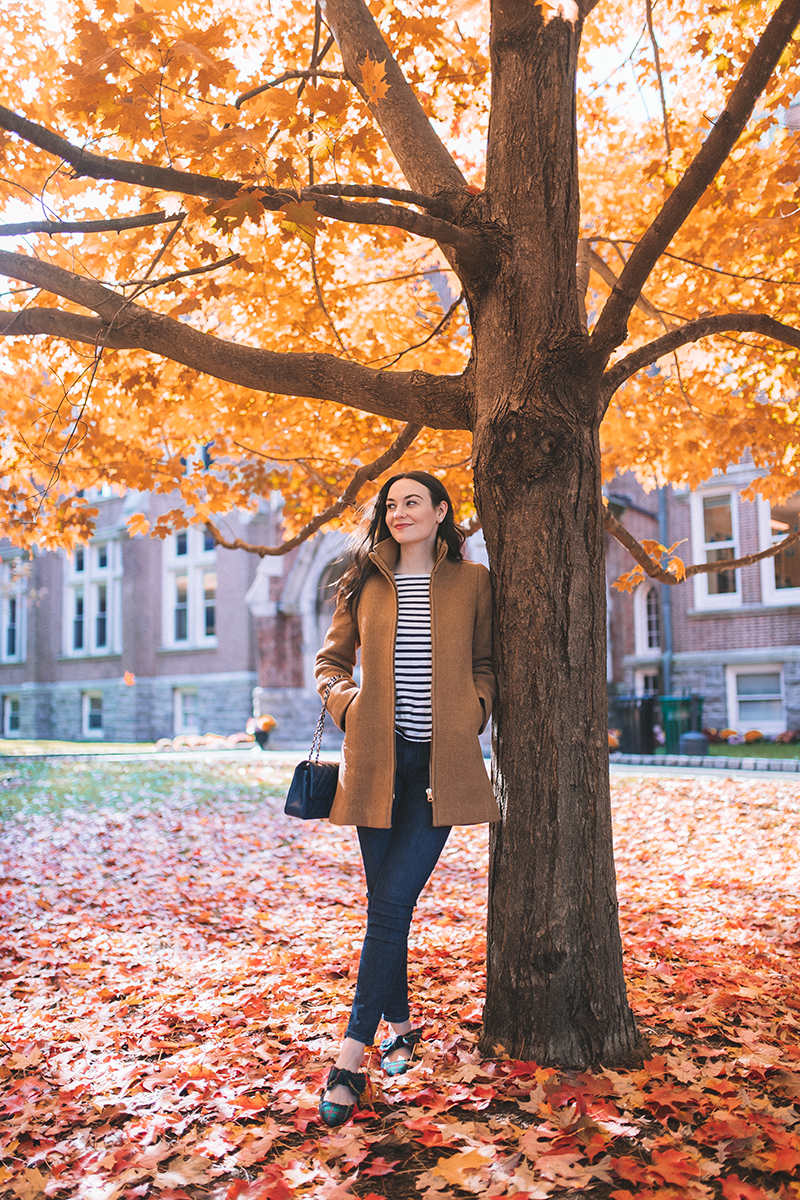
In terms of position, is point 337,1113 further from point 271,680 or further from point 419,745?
point 271,680

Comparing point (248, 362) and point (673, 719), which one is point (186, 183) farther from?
point (673, 719)

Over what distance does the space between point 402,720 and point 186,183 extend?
2036 mm

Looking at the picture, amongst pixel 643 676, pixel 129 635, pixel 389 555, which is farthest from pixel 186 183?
pixel 129 635

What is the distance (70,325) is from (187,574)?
23323 millimetres

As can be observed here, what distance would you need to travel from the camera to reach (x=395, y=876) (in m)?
3.04

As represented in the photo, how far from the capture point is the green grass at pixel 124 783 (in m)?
11.7

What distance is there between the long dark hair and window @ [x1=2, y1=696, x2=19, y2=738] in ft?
101

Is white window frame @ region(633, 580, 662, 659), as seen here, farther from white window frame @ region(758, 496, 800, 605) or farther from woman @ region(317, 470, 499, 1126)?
woman @ region(317, 470, 499, 1126)

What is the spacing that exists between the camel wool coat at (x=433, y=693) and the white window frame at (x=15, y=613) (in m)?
30.1

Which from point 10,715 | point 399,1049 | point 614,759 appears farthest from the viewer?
point 10,715

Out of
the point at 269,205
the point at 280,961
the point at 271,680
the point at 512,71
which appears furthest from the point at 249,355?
the point at 271,680

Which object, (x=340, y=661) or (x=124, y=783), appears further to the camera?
(x=124, y=783)

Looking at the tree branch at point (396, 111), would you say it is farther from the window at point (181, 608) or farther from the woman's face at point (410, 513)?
the window at point (181, 608)

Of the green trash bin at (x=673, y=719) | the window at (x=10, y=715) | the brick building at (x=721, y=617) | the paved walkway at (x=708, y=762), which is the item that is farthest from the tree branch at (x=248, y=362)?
the window at (x=10, y=715)
